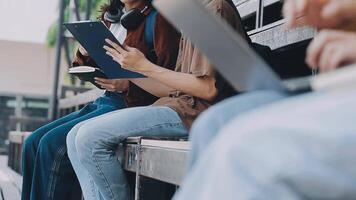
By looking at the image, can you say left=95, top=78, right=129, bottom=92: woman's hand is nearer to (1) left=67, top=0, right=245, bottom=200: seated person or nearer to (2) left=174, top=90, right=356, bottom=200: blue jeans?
(1) left=67, top=0, right=245, bottom=200: seated person

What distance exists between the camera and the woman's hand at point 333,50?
79cm

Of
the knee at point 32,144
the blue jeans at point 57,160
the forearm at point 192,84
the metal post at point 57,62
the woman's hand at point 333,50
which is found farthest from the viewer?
the metal post at point 57,62

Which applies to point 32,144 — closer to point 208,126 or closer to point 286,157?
point 208,126

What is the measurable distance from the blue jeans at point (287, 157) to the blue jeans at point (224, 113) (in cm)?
10

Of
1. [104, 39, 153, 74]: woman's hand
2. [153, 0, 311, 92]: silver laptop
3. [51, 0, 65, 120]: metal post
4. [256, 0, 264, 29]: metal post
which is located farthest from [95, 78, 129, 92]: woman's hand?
[51, 0, 65, 120]: metal post

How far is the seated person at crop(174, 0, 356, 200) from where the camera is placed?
0.62 m

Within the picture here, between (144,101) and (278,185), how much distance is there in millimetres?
1619

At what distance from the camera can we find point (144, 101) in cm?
222

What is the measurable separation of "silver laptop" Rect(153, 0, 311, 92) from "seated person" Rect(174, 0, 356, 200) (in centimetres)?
13

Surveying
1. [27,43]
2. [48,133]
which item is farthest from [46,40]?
[48,133]

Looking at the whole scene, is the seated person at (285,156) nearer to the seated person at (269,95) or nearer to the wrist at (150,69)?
the seated person at (269,95)

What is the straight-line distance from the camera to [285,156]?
2.07ft

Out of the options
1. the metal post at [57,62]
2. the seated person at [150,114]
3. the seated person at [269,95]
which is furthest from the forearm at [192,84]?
the metal post at [57,62]

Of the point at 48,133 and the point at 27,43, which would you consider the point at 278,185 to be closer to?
the point at 48,133
